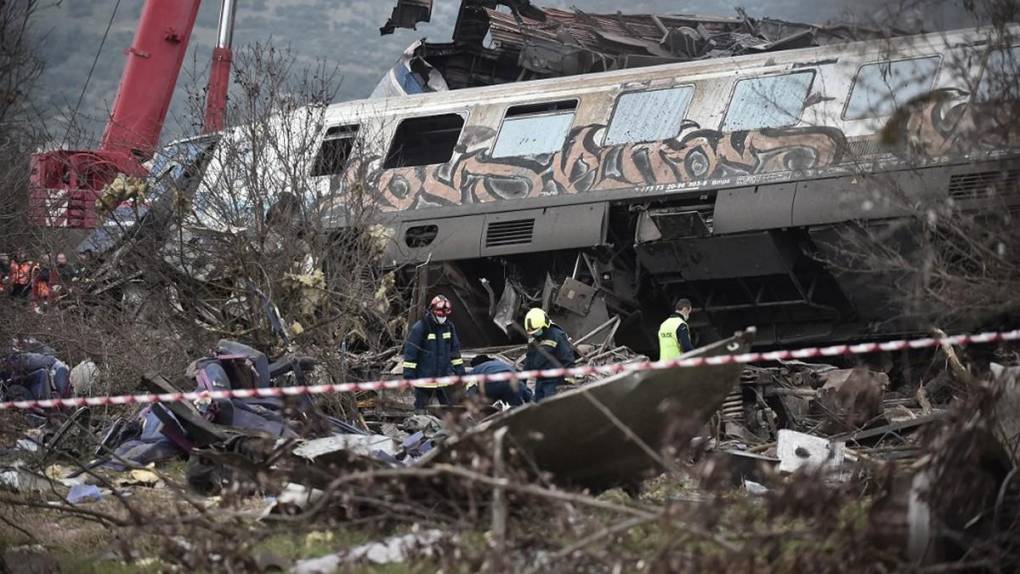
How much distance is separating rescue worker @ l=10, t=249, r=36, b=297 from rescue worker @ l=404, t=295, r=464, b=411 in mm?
6313

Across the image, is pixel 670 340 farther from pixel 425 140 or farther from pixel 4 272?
pixel 4 272

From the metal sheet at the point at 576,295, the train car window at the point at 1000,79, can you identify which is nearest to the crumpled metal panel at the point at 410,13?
the metal sheet at the point at 576,295

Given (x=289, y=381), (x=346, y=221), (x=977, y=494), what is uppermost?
(x=977, y=494)

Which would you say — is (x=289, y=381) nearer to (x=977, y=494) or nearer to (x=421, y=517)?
(x=421, y=517)

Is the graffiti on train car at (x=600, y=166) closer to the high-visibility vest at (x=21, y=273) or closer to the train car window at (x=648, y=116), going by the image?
the train car window at (x=648, y=116)

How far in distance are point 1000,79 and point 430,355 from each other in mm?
7291

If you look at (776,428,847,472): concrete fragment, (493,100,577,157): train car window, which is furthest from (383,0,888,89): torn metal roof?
(776,428,847,472): concrete fragment

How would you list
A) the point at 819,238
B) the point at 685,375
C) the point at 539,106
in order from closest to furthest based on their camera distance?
1. the point at 685,375
2. the point at 819,238
3. the point at 539,106

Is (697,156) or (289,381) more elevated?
(697,156)

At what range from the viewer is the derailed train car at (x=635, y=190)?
14.9m

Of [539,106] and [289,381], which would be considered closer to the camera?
[289,381]

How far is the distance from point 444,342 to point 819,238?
401cm

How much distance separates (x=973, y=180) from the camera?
9.41 metres

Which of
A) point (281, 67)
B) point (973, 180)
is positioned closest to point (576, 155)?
point (281, 67)
